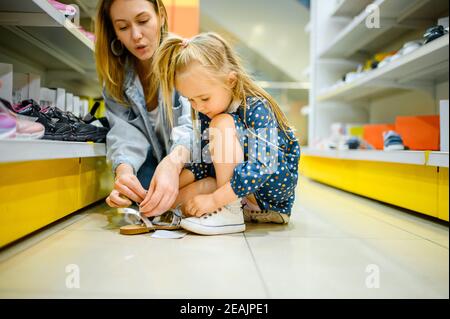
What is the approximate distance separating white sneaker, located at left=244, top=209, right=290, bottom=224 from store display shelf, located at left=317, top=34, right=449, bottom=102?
0.72 m

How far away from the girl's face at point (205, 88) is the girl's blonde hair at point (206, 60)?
1cm

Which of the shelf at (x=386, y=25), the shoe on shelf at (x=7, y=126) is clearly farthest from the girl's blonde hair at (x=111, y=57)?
the shelf at (x=386, y=25)

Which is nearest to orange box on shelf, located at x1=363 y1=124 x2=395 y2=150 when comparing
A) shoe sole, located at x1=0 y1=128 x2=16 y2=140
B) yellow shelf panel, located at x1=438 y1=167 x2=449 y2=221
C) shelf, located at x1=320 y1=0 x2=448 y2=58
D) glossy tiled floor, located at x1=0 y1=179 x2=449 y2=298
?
shelf, located at x1=320 y1=0 x2=448 y2=58

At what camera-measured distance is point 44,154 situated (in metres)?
0.69

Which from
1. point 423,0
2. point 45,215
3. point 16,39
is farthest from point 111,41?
point 423,0

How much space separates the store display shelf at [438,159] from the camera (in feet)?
2.86

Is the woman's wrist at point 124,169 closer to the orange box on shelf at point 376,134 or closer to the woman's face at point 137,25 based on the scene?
the woman's face at point 137,25

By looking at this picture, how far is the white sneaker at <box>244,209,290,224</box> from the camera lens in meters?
0.92

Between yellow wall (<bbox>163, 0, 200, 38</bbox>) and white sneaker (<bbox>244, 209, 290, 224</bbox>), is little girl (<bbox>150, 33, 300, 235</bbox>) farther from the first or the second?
yellow wall (<bbox>163, 0, 200, 38</bbox>)

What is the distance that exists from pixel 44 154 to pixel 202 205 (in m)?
0.37

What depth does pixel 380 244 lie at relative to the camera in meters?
0.73

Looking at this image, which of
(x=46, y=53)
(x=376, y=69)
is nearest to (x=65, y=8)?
(x=46, y=53)

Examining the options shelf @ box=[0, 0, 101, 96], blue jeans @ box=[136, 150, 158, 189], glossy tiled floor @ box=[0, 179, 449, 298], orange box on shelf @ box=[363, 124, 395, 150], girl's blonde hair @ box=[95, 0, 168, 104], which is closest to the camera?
glossy tiled floor @ box=[0, 179, 449, 298]

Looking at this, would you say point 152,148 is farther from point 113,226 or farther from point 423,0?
point 423,0
